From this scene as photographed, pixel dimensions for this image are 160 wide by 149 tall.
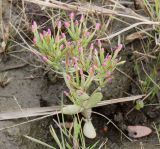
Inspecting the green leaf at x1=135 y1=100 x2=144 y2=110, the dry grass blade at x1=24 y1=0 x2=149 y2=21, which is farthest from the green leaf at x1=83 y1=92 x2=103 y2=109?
the dry grass blade at x1=24 y1=0 x2=149 y2=21

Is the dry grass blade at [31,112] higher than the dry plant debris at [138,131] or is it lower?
higher

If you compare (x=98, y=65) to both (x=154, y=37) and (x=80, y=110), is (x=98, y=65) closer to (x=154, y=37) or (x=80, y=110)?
(x=80, y=110)

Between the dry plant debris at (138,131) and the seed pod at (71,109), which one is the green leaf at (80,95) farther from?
the dry plant debris at (138,131)

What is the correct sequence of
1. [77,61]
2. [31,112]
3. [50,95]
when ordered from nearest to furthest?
[77,61]
[31,112]
[50,95]

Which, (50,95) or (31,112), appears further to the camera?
(50,95)

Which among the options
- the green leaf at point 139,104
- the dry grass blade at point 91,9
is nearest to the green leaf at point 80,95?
the green leaf at point 139,104

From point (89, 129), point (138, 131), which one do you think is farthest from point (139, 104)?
point (89, 129)

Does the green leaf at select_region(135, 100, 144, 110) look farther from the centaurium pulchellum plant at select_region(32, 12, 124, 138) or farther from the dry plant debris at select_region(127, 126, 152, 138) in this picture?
the centaurium pulchellum plant at select_region(32, 12, 124, 138)

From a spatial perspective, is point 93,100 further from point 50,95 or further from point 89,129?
point 50,95
